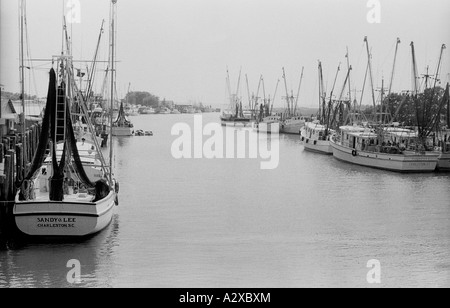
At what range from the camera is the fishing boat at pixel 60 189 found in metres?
8.55

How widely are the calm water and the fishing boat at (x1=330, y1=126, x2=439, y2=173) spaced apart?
168 centimetres

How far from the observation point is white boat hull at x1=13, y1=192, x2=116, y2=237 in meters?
8.50

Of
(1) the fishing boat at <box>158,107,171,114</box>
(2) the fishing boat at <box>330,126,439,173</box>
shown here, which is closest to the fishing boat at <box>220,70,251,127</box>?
(1) the fishing boat at <box>158,107,171,114</box>

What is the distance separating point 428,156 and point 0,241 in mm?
12236

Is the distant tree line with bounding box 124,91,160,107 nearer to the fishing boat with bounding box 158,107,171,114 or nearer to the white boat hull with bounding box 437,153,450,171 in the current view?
the fishing boat with bounding box 158,107,171,114

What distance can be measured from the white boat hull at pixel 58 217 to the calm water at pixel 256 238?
161 millimetres

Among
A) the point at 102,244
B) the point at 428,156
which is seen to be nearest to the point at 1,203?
the point at 102,244

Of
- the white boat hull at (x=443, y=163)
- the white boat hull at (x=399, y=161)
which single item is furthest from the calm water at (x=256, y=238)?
the white boat hull at (x=443, y=163)

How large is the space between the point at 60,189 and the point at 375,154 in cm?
1215

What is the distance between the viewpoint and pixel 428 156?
18391 millimetres

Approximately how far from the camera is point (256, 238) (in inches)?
380
